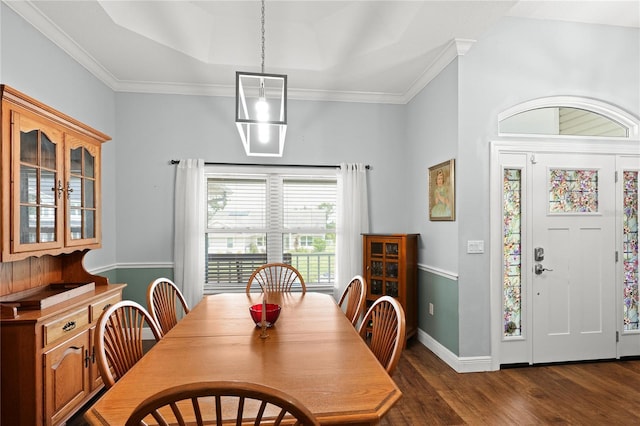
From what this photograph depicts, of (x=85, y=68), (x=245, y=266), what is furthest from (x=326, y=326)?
(x=85, y=68)

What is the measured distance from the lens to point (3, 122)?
178cm

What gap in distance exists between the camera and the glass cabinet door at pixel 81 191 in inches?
92.0

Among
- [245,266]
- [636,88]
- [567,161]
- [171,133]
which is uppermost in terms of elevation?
[636,88]

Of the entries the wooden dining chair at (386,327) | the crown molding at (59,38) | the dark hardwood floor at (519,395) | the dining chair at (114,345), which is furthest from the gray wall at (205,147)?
the wooden dining chair at (386,327)

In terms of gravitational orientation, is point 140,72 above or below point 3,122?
above

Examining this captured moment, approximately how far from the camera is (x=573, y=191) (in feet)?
10.1

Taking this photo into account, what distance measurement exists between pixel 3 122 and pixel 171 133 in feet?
6.68

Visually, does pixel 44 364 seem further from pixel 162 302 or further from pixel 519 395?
pixel 519 395

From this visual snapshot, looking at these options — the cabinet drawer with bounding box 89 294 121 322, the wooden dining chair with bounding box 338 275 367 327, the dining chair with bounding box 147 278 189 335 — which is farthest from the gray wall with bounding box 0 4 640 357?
the dining chair with bounding box 147 278 189 335

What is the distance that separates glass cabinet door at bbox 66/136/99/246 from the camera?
2.34m

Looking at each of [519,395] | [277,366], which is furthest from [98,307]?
[519,395]

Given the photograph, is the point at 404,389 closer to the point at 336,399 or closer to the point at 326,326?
the point at 326,326

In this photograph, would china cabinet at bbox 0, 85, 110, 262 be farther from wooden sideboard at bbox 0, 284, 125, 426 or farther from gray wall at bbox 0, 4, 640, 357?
gray wall at bbox 0, 4, 640, 357

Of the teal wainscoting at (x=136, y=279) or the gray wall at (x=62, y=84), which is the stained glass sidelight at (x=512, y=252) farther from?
the gray wall at (x=62, y=84)
